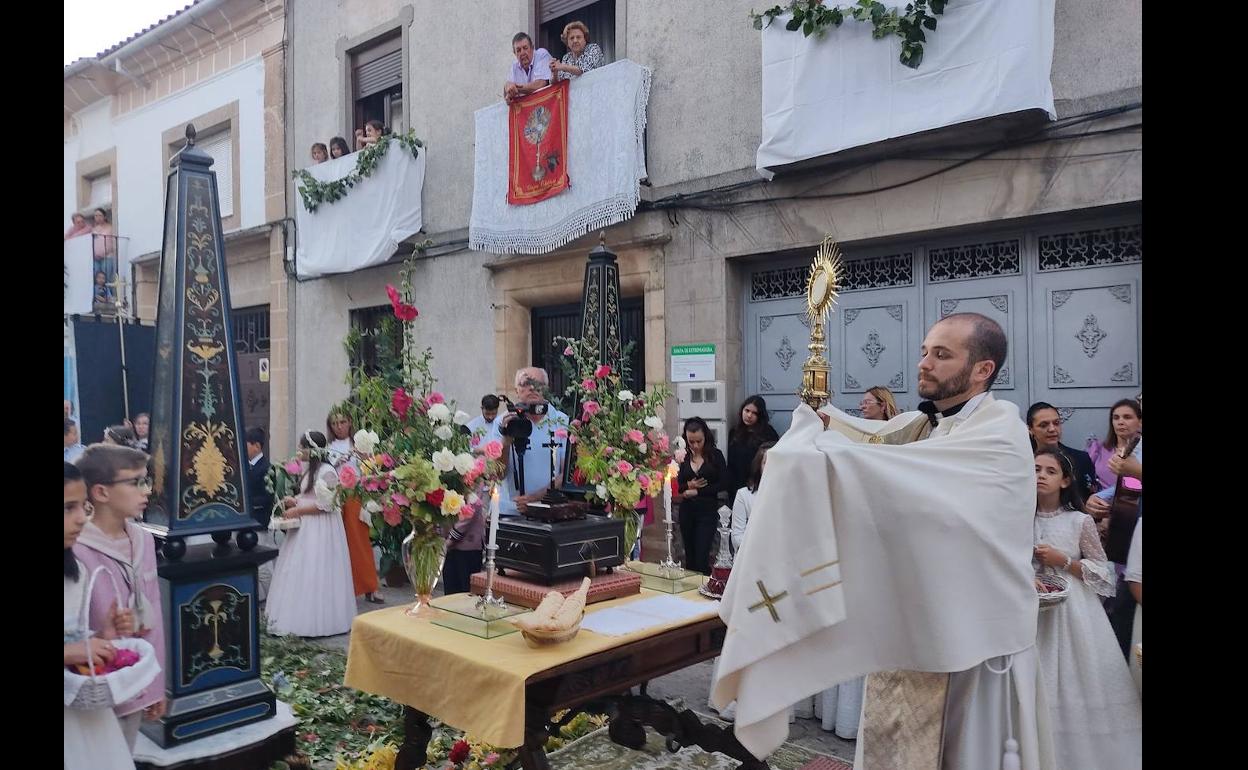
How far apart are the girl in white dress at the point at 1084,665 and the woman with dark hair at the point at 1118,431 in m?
1.14

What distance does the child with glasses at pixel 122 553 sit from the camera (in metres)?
2.24

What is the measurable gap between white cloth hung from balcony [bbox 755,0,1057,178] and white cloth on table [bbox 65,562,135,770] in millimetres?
5196

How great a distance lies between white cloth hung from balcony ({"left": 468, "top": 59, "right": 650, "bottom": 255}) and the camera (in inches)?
284

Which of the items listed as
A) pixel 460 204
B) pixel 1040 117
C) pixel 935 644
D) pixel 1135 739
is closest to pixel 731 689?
pixel 935 644

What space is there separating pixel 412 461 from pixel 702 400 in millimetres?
4160

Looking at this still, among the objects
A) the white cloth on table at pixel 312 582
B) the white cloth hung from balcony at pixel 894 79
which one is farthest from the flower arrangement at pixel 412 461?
the white cloth hung from balcony at pixel 894 79

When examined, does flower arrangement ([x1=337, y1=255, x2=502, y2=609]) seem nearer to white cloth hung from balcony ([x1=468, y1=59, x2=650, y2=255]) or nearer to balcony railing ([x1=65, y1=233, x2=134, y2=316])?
balcony railing ([x1=65, y1=233, x2=134, y2=316])

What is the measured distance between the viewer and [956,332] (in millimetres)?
2533

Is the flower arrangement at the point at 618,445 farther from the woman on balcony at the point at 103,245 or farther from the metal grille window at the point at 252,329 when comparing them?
the metal grille window at the point at 252,329

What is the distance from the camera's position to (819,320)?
2.60 metres

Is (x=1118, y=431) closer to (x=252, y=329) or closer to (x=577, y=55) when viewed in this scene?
(x=577, y=55)

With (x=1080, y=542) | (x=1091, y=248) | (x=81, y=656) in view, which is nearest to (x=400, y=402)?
(x=81, y=656)
